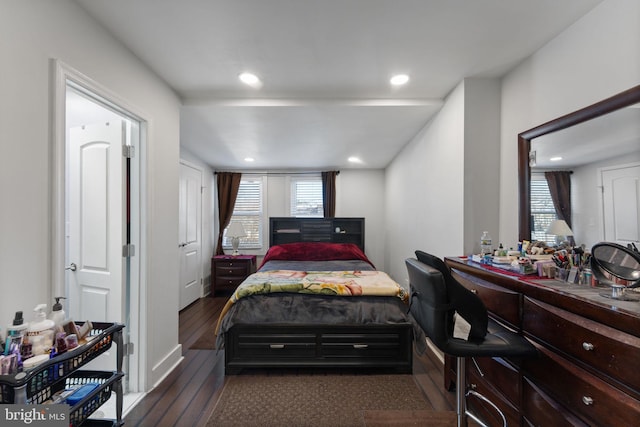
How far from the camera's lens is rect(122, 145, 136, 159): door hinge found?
1.94 m

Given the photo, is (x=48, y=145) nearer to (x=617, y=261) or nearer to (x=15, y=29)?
(x=15, y=29)

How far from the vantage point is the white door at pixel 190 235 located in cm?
389

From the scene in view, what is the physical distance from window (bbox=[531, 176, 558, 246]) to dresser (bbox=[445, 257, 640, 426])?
0.47 m

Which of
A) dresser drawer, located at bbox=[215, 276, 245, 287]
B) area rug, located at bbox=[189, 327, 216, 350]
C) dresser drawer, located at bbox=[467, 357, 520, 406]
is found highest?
dresser drawer, located at bbox=[467, 357, 520, 406]

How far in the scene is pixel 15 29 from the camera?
112 cm

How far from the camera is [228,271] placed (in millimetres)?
4488

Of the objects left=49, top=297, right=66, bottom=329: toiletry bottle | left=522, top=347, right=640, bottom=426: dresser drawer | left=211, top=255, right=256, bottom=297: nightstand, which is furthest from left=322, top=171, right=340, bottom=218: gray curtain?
left=49, top=297, right=66, bottom=329: toiletry bottle

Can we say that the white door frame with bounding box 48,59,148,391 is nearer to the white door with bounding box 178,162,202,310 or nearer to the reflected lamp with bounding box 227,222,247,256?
the white door with bounding box 178,162,202,310

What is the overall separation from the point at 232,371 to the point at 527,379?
208cm

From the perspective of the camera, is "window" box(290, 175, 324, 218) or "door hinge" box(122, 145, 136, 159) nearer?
"door hinge" box(122, 145, 136, 159)

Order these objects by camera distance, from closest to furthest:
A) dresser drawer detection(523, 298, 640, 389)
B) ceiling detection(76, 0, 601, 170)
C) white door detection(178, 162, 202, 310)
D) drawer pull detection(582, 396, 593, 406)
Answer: dresser drawer detection(523, 298, 640, 389) → drawer pull detection(582, 396, 593, 406) → ceiling detection(76, 0, 601, 170) → white door detection(178, 162, 202, 310)

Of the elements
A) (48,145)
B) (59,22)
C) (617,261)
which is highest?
(59,22)

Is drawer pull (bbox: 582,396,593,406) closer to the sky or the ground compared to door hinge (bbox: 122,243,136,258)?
closer to the ground

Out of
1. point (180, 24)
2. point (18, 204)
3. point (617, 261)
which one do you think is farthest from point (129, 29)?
point (617, 261)
